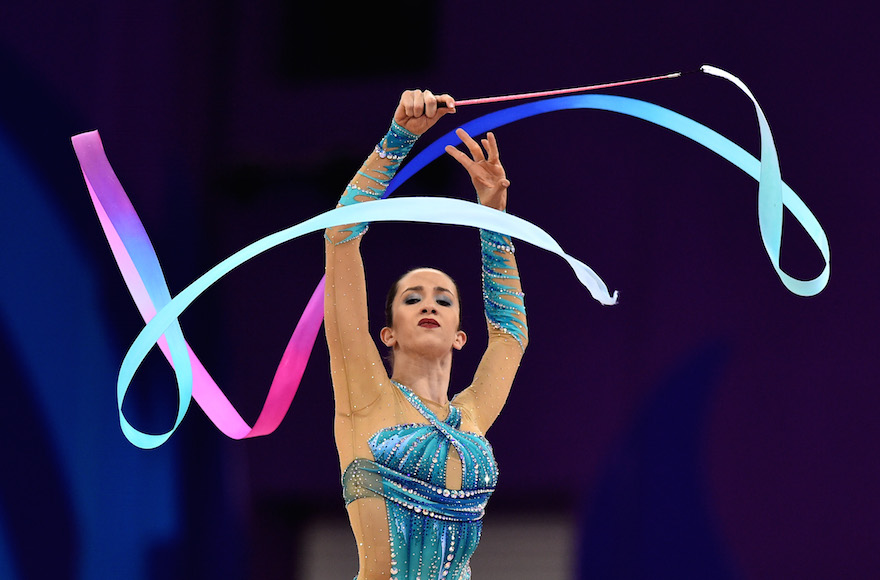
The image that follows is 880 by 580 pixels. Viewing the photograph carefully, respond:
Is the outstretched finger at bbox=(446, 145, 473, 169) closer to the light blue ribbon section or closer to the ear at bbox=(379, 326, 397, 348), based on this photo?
the light blue ribbon section

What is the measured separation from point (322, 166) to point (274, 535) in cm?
108

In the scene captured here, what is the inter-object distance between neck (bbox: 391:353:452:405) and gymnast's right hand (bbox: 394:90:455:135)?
51 centimetres

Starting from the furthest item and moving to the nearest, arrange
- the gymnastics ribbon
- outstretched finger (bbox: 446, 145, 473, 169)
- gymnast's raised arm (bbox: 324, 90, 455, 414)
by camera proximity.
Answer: outstretched finger (bbox: 446, 145, 473, 169) < gymnast's raised arm (bbox: 324, 90, 455, 414) < the gymnastics ribbon

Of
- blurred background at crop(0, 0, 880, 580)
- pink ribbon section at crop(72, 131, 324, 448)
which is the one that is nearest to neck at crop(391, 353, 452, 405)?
pink ribbon section at crop(72, 131, 324, 448)

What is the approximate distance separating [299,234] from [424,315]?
1.34 ft

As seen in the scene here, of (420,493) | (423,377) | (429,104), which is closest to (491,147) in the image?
(429,104)

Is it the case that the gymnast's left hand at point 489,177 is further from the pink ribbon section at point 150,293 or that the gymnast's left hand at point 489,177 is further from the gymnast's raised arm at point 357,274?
the pink ribbon section at point 150,293

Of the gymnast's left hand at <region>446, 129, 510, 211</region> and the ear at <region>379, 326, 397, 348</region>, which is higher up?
the gymnast's left hand at <region>446, 129, 510, 211</region>

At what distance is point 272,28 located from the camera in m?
3.17

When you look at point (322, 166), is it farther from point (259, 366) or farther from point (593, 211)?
point (593, 211)

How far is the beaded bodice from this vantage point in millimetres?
2062

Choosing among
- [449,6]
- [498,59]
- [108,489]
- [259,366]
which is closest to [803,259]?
[498,59]

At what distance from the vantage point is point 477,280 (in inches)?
124

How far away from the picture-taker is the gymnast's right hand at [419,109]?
6.81ft
